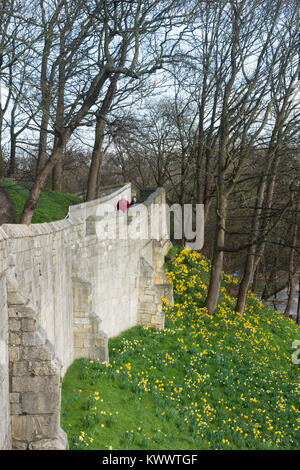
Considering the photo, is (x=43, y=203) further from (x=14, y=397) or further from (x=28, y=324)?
(x=14, y=397)

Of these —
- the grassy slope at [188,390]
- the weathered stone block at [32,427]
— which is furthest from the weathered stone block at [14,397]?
the grassy slope at [188,390]

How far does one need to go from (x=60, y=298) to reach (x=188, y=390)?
12.3ft

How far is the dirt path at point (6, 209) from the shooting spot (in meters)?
13.2

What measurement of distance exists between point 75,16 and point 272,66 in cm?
658

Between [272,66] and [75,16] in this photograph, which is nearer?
[75,16]

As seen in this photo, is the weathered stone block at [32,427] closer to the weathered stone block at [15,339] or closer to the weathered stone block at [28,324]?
the weathered stone block at [15,339]

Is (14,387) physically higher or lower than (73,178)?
lower

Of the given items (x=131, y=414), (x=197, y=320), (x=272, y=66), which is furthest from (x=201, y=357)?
(x=272, y=66)

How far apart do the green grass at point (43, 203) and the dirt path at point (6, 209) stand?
0.15 metres

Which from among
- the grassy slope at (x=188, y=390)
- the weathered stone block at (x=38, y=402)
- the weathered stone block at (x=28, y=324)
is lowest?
the grassy slope at (x=188, y=390)

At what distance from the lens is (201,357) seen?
35.0 feet
